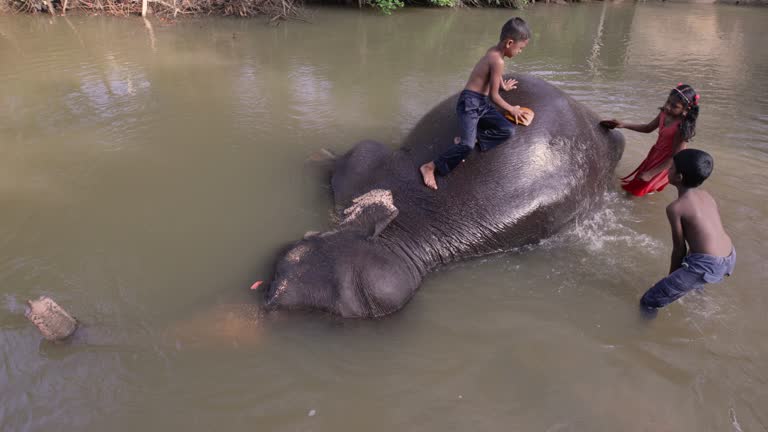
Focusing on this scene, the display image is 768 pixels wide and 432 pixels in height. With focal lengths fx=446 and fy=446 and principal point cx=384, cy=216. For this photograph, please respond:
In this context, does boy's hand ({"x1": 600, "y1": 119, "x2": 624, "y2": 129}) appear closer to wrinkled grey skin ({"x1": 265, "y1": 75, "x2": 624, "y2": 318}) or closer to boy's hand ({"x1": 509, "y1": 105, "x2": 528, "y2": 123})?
wrinkled grey skin ({"x1": 265, "y1": 75, "x2": 624, "y2": 318})

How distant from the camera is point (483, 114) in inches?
158

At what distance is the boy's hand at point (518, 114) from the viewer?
4.02 metres

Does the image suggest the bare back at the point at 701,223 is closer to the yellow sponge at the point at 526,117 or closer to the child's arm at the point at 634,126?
the yellow sponge at the point at 526,117

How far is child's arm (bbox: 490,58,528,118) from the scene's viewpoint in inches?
151

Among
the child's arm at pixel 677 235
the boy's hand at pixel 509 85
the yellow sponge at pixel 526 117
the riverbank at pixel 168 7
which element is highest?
the riverbank at pixel 168 7

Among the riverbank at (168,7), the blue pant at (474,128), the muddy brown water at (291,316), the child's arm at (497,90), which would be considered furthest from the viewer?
the riverbank at (168,7)

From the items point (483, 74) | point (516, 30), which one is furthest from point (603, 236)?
point (516, 30)

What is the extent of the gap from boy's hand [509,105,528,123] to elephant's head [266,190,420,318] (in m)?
1.60

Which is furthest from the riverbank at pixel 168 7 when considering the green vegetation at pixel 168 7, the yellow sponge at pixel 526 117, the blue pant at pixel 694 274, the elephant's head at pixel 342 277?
the blue pant at pixel 694 274

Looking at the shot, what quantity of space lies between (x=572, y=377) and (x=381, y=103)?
5.48 m

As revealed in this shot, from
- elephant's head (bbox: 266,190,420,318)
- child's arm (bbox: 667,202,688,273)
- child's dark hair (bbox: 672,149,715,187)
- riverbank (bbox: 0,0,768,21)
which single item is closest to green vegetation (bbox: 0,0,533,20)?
riverbank (bbox: 0,0,768,21)

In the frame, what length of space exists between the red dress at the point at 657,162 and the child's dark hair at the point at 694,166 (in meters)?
1.47

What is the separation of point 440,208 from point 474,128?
0.77 meters

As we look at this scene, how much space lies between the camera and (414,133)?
4.79 meters
